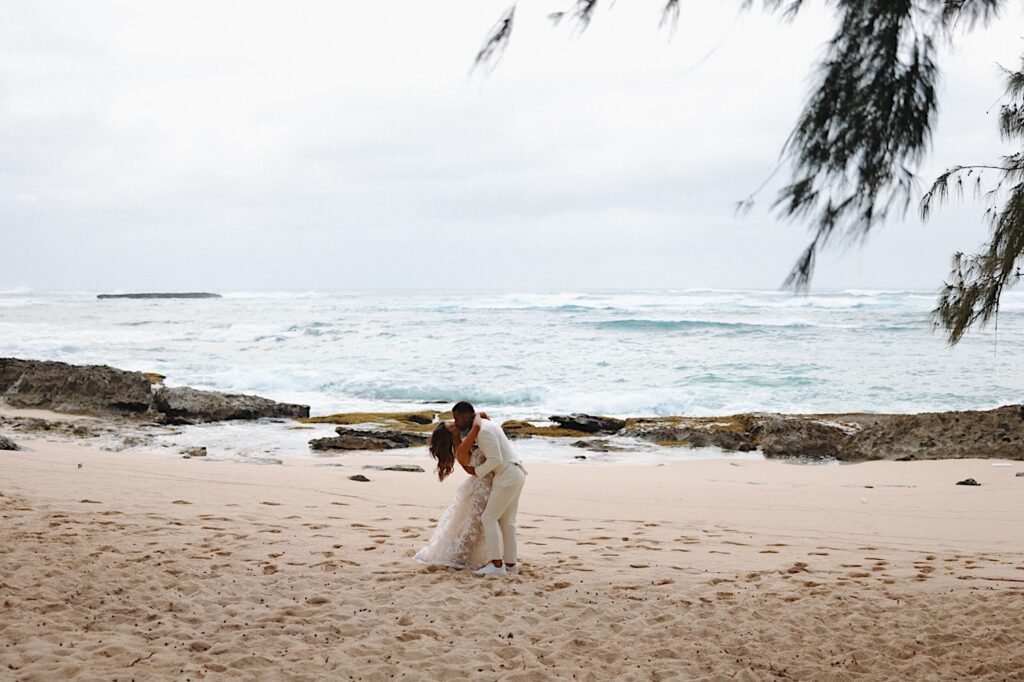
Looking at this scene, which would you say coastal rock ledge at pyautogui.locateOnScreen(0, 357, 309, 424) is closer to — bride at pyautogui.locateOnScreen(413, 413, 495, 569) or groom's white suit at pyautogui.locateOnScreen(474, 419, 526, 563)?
bride at pyautogui.locateOnScreen(413, 413, 495, 569)

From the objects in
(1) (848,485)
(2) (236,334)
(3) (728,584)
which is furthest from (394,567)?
(2) (236,334)

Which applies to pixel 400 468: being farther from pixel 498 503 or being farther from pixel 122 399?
pixel 122 399

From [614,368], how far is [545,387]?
4671 mm

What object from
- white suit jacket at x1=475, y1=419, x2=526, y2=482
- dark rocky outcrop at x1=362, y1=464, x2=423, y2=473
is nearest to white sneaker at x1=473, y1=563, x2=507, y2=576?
white suit jacket at x1=475, y1=419, x2=526, y2=482

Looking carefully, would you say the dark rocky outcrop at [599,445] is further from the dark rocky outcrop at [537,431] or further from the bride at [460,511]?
the bride at [460,511]

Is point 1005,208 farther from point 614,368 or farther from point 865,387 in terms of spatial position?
point 614,368

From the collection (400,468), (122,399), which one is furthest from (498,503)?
(122,399)

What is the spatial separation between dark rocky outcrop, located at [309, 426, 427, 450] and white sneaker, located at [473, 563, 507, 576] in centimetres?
801

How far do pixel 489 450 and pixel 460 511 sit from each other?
0.66 metres

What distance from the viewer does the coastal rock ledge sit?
1656 centimetres

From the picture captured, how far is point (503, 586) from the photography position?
6.20m

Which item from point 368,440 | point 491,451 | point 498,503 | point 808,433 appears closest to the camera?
point 491,451

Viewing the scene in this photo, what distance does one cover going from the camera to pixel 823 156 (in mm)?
3961

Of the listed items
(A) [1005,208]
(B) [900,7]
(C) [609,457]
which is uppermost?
(B) [900,7]
